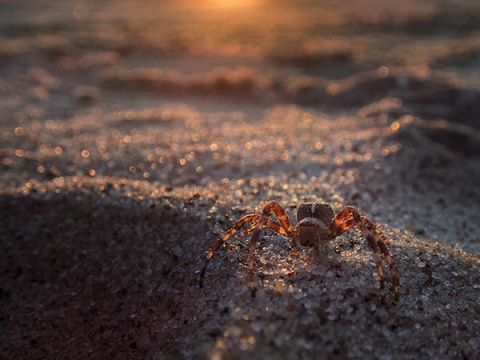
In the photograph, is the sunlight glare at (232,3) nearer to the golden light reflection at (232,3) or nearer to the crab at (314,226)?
the golden light reflection at (232,3)

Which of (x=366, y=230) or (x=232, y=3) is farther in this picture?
(x=232, y=3)

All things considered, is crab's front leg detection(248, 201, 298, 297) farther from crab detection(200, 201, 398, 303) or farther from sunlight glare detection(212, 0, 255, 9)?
sunlight glare detection(212, 0, 255, 9)

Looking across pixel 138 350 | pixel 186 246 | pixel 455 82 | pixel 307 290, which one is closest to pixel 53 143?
pixel 186 246

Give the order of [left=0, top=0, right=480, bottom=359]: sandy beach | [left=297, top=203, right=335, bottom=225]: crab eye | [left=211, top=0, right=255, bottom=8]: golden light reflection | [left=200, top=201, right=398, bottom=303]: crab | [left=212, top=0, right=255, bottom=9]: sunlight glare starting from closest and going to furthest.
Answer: [left=0, top=0, right=480, bottom=359]: sandy beach, [left=200, top=201, right=398, bottom=303]: crab, [left=297, top=203, right=335, bottom=225]: crab eye, [left=212, top=0, right=255, bottom=9]: sunlight glare, [left=211, top=0, right=255, bottom=8]: golden light reflection

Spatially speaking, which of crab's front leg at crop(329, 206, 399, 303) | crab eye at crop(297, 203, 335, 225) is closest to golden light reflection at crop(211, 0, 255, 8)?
crab eye at crop(297, 203, 335, 225)

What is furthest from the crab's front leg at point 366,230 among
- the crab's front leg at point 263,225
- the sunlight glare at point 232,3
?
the sunlight glare at point 232,3

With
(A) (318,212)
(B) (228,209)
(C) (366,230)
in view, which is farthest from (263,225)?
(B) (228,209)

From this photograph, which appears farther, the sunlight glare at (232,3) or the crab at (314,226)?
the sunlight glare at (232,3)

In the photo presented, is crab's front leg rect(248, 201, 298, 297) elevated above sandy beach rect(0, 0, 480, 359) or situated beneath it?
elevated above

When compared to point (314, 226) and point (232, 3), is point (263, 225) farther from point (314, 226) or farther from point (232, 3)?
point (232, 3)
